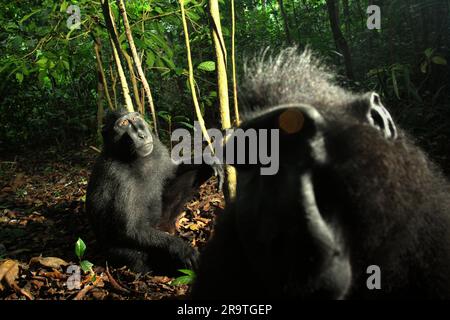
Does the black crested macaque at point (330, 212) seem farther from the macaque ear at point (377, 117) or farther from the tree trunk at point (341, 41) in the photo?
the tree trunk at point (341, 41)

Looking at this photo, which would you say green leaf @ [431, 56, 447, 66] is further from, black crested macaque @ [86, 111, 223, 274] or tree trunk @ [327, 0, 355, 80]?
black crested macaque @ [86, 111, 223, 274]

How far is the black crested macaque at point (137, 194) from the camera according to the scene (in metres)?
3.95

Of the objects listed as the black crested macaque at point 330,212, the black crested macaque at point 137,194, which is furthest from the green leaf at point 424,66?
the black crested macaque at point 330,212

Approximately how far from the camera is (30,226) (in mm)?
5309

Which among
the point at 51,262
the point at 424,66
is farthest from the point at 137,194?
the point at 424,66

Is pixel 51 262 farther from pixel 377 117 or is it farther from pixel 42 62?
pixel 377 117

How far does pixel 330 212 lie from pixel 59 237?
4272 millimetres

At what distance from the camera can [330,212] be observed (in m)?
1.46

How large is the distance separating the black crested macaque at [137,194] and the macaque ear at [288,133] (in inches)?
95.8

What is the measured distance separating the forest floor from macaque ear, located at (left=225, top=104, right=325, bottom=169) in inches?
75.5

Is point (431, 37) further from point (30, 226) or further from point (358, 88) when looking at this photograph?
point (30, 226)

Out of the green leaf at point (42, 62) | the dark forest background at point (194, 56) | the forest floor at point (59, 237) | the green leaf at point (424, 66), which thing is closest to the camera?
the forest floor at point (59, 237)

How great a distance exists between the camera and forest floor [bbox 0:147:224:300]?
3.33 meters

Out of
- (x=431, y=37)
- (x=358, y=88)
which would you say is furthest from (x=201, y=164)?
(x=431, y=37)
